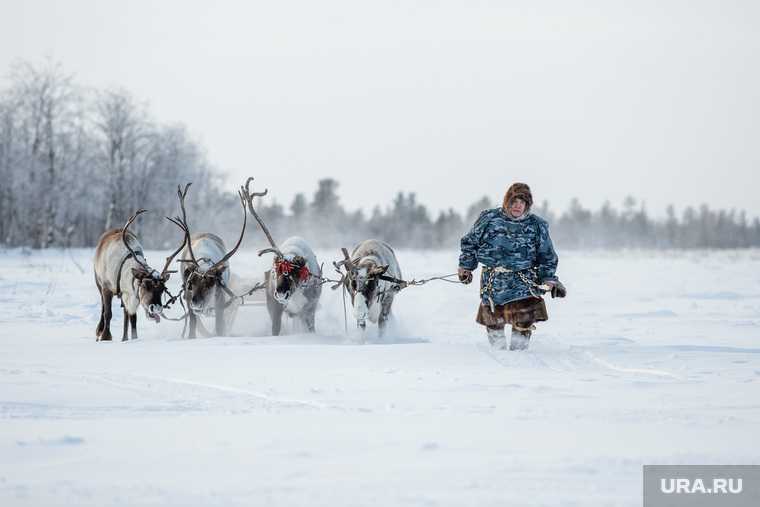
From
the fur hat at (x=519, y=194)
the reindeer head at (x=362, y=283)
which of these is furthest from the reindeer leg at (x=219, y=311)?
the fur hat at (x=519, y=194)

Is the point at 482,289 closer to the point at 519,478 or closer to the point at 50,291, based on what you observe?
the point at 519,478

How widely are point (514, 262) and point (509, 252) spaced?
0.37ft

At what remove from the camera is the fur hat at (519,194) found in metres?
8.63

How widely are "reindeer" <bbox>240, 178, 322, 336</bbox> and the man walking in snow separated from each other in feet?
10.9

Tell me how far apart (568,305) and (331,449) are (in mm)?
15508

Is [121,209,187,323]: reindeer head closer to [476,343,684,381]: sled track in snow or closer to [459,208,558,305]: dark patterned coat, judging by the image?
[459,208,558,305]: dark patterned coat

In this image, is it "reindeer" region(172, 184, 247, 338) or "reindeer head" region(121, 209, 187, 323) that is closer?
"reindeer head" region(121, 209, 187, 323)

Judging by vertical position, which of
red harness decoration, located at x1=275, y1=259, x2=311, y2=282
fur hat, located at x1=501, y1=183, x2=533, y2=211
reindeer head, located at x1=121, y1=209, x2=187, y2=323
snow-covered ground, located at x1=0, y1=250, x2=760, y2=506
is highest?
Result: fur hat, located at x1=501, y1=183, x2=533, y2=211

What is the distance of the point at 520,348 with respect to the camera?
28.9 feet

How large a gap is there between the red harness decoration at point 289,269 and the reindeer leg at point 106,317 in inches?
101

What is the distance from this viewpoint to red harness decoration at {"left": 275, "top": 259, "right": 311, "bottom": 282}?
11453 mm

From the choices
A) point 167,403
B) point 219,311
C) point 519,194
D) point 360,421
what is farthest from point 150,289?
point 360,421

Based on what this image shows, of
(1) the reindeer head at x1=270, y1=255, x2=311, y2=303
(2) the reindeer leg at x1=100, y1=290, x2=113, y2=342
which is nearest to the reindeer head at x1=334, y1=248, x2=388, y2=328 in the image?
(1) the reindeer head at x1=270, y1=255, x2=311, y2=303

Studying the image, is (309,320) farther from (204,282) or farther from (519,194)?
(519,194)
